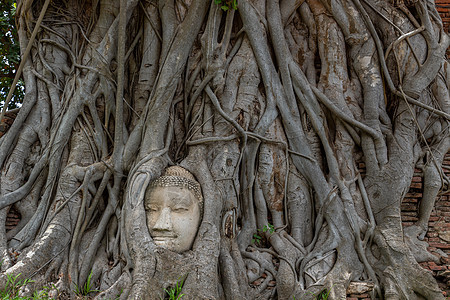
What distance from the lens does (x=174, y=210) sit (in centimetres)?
321

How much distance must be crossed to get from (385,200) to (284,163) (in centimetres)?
89

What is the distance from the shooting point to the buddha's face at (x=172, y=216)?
10.3 ft

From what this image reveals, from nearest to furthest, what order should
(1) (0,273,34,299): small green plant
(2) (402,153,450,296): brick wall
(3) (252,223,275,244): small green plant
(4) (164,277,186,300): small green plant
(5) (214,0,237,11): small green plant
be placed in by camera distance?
(4) (164,277,186,300): small green plant, (1) (0,273,34,299): small green plant, (3) (252,223,275,244): small green plant, (2) (402,153,450,296): brick wall, (5) (214,0,237,11): small green plant

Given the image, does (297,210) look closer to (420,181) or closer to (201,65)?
(420,181)

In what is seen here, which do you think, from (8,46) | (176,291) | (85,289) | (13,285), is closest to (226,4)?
(176,291)

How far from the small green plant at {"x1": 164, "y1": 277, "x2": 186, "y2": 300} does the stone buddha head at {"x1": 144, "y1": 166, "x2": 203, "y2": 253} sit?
0.24 m

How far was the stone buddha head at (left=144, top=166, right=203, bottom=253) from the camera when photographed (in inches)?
123

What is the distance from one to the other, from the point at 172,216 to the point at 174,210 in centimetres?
5

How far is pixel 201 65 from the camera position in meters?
3.87

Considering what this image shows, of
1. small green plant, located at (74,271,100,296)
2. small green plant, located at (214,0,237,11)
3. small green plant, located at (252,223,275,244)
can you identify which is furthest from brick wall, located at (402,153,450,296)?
small green plant, located at (74,271,100,296)

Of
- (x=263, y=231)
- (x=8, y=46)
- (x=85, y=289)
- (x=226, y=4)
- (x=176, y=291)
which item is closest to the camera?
(x=176, y=291)

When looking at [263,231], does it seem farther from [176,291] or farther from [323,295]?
[176,291]

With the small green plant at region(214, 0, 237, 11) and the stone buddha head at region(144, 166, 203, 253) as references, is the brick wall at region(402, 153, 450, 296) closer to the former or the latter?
the stone buddha head at region(144, 166, 203, 253)

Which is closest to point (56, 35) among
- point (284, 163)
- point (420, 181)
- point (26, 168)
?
point (26, 168)
